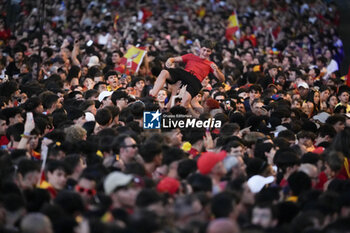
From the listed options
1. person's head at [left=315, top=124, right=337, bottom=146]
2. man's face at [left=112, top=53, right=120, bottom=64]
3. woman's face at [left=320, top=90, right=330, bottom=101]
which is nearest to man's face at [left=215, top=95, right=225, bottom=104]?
woman's face at [left=320, top=90, right=330, bottom=101]

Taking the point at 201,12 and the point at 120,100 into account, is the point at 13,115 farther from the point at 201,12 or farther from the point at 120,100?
the point at 201,12

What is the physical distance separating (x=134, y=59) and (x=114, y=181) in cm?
1217

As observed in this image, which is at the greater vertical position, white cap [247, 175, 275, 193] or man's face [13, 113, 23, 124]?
white cap [247, 175, 275, 193]

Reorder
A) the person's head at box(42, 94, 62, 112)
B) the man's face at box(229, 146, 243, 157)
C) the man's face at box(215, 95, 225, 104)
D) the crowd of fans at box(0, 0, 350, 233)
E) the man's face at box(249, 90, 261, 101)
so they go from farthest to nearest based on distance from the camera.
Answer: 1. the man's face at box(249, 90, 261, 101)
2. the man's face at box(215, 95, 225, 104)
3. the person's head at box(42, 94, 62, 112)
4. the man's face at box(229, 146, 243, 157)
5. the crowd of fans at box(0, 0, 350, 233)

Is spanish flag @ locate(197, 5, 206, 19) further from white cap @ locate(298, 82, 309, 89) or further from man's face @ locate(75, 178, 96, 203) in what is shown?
man's face @ locate(75, 178, 96, 203)

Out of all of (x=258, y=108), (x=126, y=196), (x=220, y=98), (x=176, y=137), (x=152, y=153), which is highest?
(x=126, y=196)

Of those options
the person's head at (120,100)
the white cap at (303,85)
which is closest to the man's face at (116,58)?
the white cap at (303,85)

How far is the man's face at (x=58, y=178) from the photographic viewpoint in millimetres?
9172

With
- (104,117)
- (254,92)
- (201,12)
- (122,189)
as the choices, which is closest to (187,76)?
(254,92)

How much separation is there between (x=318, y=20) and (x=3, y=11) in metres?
12.5

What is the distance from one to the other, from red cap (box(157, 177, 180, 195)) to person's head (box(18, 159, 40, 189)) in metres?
1.43

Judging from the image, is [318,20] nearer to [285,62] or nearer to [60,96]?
[285,62]

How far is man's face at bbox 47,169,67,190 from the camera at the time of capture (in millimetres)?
9172

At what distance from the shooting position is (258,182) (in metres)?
9.90
